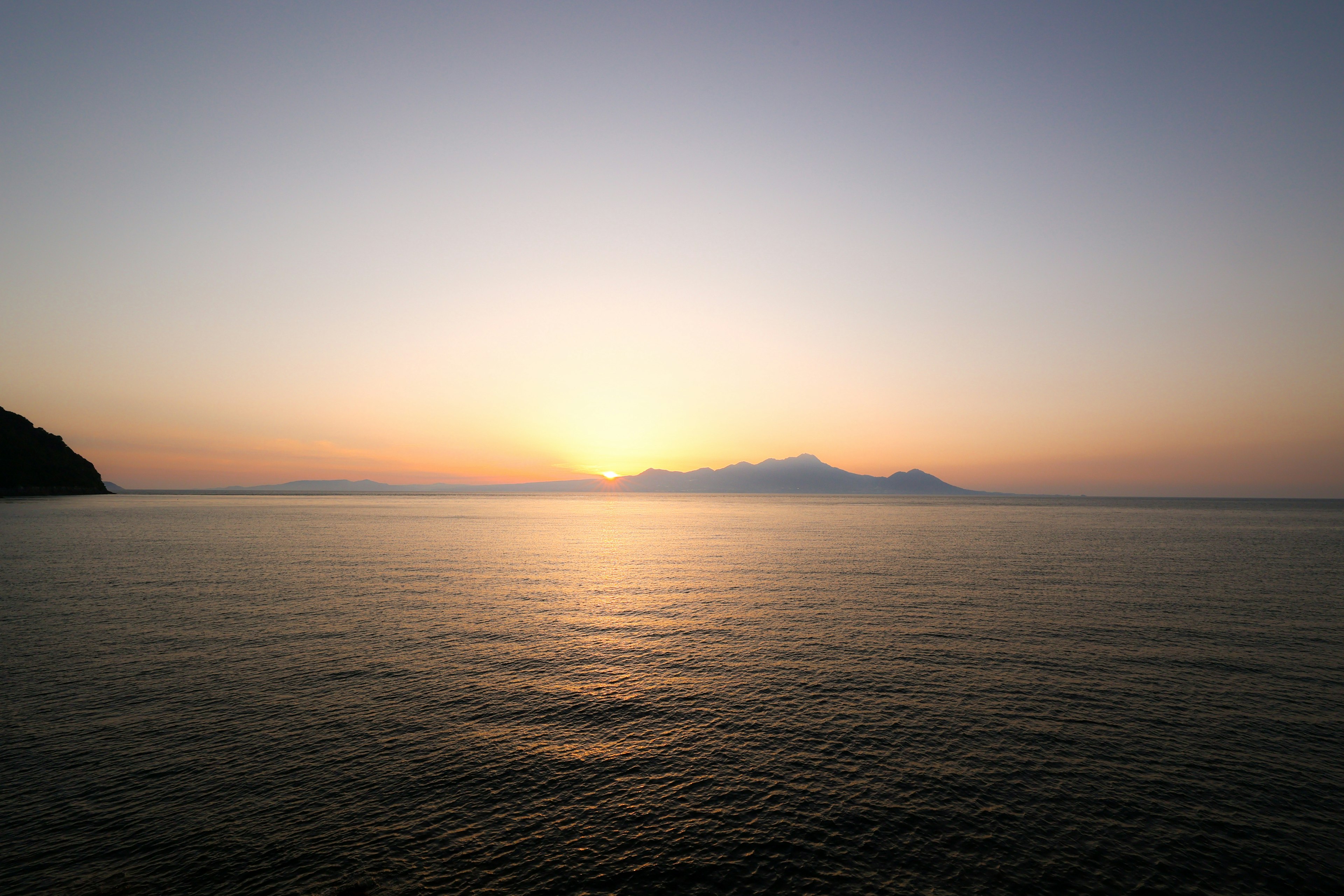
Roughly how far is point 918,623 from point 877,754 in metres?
20.6

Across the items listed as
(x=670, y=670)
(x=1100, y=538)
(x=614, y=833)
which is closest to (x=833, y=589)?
(x=670, y=670)

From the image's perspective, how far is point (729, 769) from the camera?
739 inches

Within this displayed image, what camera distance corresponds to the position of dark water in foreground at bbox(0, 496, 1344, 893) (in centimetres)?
1417

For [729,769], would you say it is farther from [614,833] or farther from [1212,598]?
[1212,598]

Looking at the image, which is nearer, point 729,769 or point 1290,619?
point 729,769

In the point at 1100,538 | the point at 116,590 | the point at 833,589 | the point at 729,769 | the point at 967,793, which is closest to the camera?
the point at 967,793

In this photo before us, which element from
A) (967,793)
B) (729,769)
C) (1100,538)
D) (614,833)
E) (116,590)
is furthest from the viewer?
(1100,538)

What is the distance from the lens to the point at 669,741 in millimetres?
20891

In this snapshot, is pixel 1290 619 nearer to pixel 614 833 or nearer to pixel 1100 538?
pixel 614 833

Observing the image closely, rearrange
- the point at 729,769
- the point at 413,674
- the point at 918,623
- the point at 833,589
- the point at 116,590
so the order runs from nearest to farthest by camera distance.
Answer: the point at 729,769 → the point at 413,674 → the point at 918,623 → the point at 116,590 → the point at 833,589

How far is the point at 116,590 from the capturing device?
151 ft

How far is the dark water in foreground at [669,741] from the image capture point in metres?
14.2

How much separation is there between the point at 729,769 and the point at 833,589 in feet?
112

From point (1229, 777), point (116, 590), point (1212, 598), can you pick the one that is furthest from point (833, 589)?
point (116, 590)
